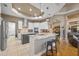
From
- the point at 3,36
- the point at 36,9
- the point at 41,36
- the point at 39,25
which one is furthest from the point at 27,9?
the point at 3,36

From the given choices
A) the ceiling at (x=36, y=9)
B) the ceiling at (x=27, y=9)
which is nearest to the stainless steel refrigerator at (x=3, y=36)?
the ceiling at (x=36, y=9)

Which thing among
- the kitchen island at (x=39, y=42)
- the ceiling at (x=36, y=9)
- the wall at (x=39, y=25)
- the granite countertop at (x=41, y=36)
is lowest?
the kitchen island at (x=39, y=42)

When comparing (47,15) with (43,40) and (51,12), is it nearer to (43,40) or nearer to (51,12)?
(51,12)

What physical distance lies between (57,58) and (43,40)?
1.51 feet

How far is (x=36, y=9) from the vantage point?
7.91ft

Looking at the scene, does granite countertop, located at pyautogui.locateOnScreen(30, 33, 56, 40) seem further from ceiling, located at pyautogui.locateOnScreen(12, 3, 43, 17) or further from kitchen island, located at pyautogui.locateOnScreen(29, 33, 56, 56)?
ceiling, located at pyautogui.locateOnScreen(12, 3, 43, 17)

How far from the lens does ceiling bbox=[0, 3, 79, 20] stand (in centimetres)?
236

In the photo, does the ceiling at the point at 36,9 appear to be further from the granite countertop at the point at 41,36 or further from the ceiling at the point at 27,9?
the granite countertop at the point at 41,36

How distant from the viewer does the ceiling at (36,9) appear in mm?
2361

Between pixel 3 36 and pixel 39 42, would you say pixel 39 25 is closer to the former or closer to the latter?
pixel 39 42

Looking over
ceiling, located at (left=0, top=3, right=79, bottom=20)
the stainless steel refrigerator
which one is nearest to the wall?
ceiling, located at (left=0, top=3, right=79, bottom=20)

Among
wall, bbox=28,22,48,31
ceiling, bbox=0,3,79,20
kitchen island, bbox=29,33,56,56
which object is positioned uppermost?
ceiling, bbox=0,3,79,20

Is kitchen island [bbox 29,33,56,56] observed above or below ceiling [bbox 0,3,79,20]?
below

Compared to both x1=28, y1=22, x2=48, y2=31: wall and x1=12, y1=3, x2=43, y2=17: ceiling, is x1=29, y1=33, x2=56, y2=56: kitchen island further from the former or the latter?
x1=12, y1=3, x2=43, y2=17: ceiling
